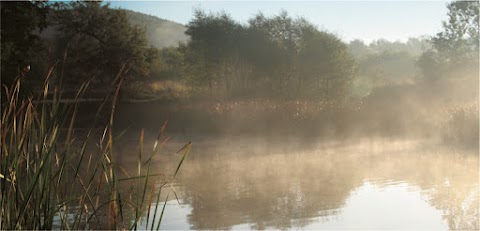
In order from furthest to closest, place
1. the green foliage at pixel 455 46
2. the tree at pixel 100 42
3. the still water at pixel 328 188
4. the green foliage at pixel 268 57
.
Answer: the green foliage at pixel 455 46, the green foliage at pixel 268 57, the tree at pixel 100 42, the still water at pixel 328 188

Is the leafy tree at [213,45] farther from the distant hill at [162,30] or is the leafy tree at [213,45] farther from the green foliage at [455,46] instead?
the distant hill at [162,30]

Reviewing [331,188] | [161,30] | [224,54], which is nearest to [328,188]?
Answer: [331,188]

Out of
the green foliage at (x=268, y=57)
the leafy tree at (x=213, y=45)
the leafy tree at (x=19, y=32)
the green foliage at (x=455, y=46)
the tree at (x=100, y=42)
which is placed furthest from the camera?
the green foliage at (x=455, y=46)

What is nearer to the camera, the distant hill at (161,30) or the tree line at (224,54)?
the tree line at (224,54)

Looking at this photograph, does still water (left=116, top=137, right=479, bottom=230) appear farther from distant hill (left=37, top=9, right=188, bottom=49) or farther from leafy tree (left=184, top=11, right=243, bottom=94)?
distant hill (left=37, top=9, right=188, bottom=49)

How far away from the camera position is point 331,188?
7.54 meters

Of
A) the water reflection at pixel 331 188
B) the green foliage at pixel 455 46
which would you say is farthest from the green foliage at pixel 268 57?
the water reflection at pixel 331 188

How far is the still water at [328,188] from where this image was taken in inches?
228

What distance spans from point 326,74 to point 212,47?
547 cm

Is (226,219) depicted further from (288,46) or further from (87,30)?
(288,46)

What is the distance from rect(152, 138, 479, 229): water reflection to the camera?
229 inches

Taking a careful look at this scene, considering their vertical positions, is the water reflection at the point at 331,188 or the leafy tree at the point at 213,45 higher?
the leafy tree at the point at 213,45

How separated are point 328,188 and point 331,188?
4cm

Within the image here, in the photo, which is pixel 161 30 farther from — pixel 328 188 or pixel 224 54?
pixel 328 188
